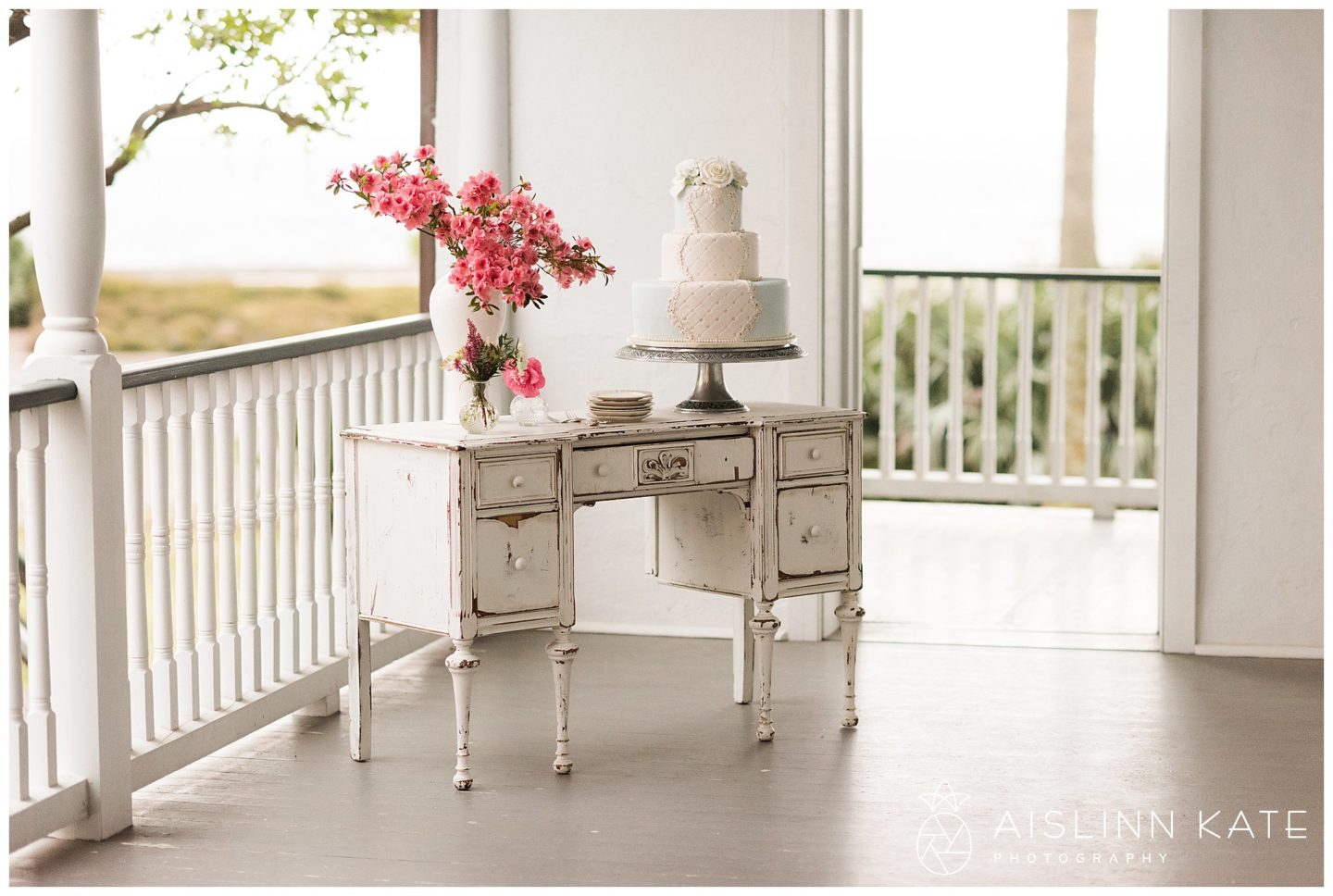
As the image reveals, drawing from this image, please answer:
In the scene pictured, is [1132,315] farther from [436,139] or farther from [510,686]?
[510,686]

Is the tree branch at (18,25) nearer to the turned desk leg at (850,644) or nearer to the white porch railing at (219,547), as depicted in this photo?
the white porch railing at (219,547)

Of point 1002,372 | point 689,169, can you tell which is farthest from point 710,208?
point 1002,372

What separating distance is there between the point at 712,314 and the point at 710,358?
4.1 inches

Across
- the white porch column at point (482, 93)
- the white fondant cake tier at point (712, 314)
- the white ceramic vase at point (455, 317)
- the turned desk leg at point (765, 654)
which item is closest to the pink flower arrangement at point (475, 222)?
the white ceramic vase at point (455, 317)

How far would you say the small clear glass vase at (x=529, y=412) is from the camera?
351 centimetres

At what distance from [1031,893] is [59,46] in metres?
2.35

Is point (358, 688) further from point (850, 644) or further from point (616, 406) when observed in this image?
point (850, 644)

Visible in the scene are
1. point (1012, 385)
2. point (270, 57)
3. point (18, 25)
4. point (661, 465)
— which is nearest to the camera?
point (661, 465)

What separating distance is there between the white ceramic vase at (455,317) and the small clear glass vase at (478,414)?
0.15 metres

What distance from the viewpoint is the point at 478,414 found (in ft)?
11.2

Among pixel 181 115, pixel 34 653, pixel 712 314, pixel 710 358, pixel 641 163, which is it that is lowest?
pixel 34 653

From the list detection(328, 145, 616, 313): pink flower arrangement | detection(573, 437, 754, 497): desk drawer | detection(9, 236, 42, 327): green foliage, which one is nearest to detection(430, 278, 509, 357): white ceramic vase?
detection(328, 145, 616, 313): pink flower arrangement

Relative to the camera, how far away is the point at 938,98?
27.9 feet

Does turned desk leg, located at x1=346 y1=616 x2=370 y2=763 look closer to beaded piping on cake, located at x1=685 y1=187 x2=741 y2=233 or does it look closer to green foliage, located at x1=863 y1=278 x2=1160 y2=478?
beaded piping on cake, located at x1=685 y1=187 x2=741 y2=233
